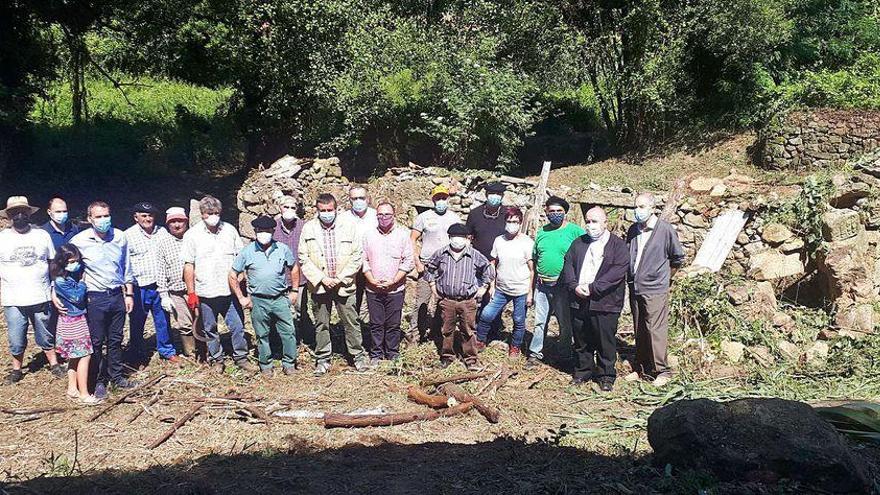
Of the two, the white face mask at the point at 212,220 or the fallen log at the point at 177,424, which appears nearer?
the fallen log at the point at 177,424

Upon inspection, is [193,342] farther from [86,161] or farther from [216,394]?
[86,161]

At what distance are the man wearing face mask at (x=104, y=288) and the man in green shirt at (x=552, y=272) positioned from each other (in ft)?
12.9

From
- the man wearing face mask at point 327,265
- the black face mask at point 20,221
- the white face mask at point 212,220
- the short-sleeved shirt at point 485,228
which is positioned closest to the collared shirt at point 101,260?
the black face mask at point 20,221

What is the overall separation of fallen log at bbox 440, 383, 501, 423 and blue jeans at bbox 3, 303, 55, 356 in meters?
3.87

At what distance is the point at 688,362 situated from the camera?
22.0 feet

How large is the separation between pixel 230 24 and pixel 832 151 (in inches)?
461

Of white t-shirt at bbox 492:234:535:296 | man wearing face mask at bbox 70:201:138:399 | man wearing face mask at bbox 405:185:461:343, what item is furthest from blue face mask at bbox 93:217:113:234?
white t-shirt at bbox 492:234:535:296

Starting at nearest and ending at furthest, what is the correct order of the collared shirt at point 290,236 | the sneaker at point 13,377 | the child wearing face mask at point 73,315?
the child wearing face mask at point 73,315 → the sneaker at point 13,377 → the collared shirt at point 290,236

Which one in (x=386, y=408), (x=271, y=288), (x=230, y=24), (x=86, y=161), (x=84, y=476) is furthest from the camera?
→ (x=86, y=161)

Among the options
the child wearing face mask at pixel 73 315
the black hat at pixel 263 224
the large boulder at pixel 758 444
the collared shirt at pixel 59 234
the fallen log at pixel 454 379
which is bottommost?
the fallen log at pixel 454 379

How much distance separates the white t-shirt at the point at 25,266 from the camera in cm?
620

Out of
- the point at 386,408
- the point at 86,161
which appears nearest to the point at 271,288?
the point at 386,408

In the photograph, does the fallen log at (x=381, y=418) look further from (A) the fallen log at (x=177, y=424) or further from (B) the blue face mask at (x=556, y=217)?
(B) the blue face mask at (x=556, y=217)

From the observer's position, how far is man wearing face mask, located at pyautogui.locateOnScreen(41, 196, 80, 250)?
657cm
